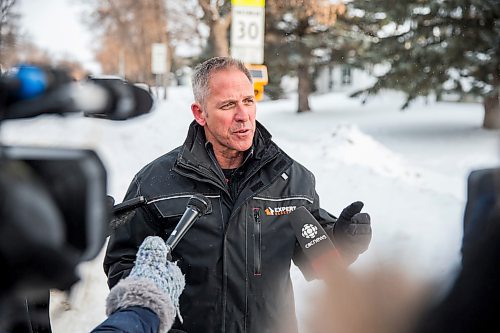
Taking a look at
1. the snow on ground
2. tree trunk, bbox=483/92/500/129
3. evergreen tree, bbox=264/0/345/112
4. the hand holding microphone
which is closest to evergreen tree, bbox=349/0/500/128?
tree trunk, bbox=483/92/500/129

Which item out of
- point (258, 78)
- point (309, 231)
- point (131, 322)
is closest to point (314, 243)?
point (309, 231)

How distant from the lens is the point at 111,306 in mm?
1459

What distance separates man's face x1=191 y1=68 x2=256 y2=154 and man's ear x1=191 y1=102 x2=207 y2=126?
0.18 ft

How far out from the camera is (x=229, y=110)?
2.55m

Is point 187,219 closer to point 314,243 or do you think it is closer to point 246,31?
point 314,243

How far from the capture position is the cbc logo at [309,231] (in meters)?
2.13

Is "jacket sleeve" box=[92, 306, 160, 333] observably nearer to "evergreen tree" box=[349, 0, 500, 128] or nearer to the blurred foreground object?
the blurred foreground object

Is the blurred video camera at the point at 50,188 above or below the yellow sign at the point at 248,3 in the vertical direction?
below

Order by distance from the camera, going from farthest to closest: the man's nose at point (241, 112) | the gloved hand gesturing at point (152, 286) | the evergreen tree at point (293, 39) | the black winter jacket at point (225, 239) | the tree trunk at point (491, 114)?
the evergreen tree at point (293, 39)
the tree trunk at point (491, 114)
the man's nose at point (241, 112)
the black winter jacket at point (225, 239)
the gloved hand gesturing at point (152, 286)

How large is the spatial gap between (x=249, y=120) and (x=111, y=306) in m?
1.28

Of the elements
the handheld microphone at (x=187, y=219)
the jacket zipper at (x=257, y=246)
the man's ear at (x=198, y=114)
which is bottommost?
the jacket zipper at (x=257, y=246)

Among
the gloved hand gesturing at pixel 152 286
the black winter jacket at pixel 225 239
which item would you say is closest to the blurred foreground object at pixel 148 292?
the gloved hand gesturing at pixel 152 286

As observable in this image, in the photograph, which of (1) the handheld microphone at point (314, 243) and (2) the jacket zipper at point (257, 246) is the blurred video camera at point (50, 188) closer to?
(1) the handheld microphone at point (314, 243)

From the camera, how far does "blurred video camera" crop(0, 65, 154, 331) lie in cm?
69
